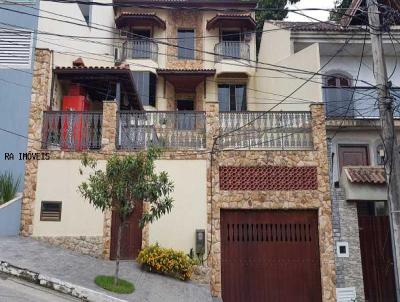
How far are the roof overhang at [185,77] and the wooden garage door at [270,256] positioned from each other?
366 inches

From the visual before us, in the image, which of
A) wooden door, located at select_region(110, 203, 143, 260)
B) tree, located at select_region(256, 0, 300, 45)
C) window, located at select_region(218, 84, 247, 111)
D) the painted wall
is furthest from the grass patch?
tree, located at select_region(256, 0, 300, 45)

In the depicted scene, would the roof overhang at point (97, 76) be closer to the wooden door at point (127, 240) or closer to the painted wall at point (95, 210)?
the painted wall at point (95, 210)

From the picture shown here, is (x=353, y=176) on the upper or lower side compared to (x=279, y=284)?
upper

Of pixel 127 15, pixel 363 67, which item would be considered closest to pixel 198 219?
pixel 363 67

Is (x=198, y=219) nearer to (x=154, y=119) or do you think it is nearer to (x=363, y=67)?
(x=154, y=119)

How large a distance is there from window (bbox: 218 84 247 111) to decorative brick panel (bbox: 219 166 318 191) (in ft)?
28.7

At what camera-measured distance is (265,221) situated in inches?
438

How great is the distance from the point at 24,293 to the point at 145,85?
12.6m

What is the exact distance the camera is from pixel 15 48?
12164 millimetres

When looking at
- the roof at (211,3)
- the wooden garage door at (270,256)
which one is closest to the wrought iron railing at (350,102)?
the wooden garage door at (270,256)

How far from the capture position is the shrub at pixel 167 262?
997 centimetres

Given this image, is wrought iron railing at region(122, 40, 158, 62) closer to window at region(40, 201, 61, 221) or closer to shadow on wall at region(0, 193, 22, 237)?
window at region(40, 201, 61, 221)

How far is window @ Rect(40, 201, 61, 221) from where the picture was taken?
10.9 m

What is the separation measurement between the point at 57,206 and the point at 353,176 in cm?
815
